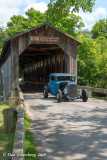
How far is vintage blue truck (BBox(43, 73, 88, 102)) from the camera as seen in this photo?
522 inches

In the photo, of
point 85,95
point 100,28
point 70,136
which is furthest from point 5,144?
point 100,28

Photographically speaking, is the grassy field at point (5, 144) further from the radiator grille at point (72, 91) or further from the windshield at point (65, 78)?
the windshield at point (65, 78)

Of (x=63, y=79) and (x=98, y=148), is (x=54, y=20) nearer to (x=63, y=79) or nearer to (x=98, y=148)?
(x=63, y=79)

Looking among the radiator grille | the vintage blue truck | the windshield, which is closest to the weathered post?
the vintage blue truck

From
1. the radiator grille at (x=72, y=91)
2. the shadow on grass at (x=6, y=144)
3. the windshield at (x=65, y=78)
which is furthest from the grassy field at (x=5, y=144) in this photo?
the windshield at (x=65, y=78)

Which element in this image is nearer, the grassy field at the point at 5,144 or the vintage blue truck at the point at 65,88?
the grassy field at the point at 5,144

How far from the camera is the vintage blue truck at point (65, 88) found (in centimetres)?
1327

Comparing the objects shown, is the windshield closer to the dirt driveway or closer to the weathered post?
the dirt driveway

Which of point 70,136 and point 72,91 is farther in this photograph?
point 72,91

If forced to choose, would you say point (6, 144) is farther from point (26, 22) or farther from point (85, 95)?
point (26, 22)

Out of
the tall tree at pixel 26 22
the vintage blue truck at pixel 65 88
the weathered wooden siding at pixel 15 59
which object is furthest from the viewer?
the tall tree at pixel 26 22

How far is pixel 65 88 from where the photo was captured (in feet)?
44.6

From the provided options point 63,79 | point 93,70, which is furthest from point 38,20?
point 63,79

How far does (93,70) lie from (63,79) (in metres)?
17.6
